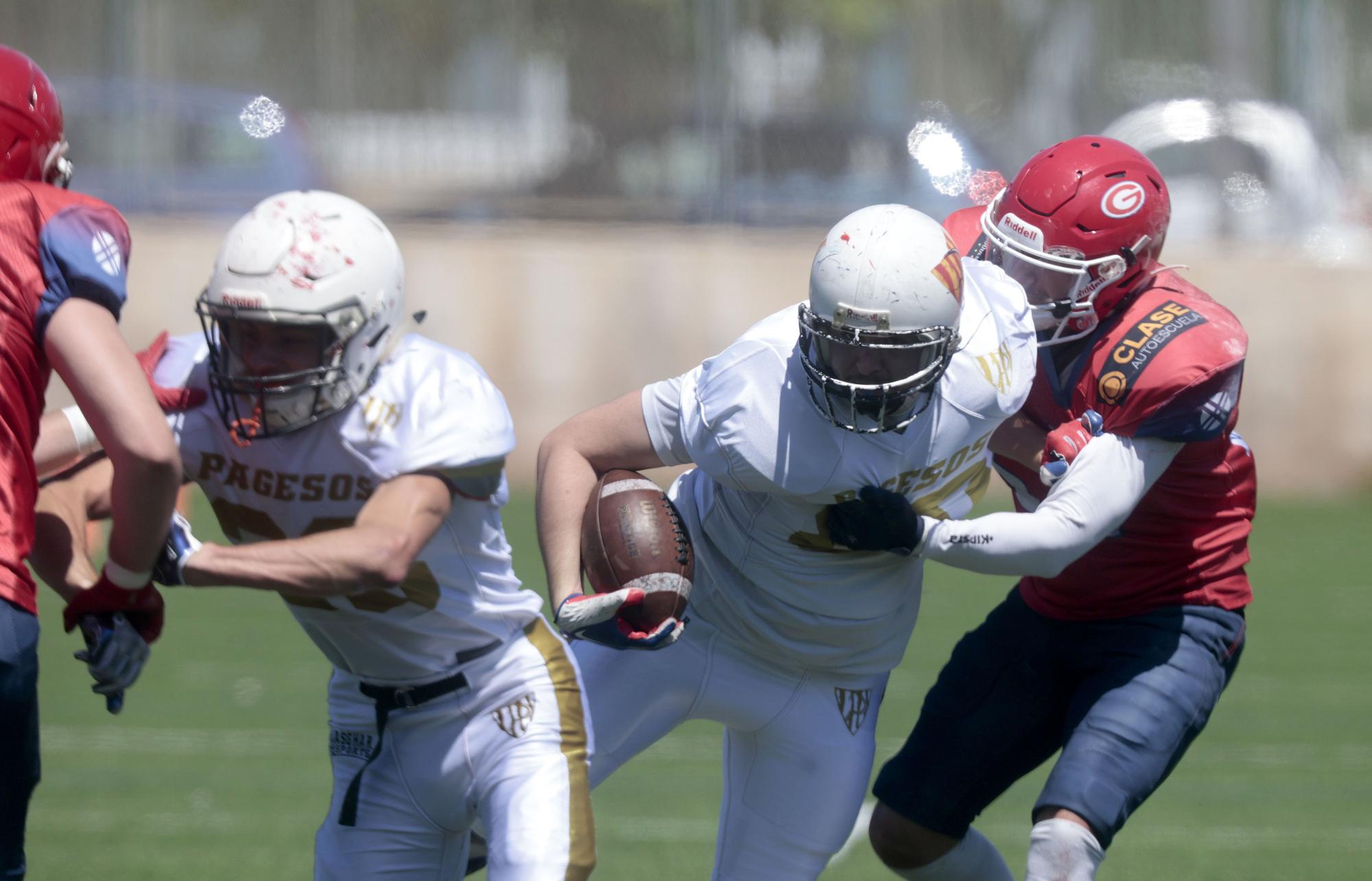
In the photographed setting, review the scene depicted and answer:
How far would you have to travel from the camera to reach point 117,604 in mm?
2865

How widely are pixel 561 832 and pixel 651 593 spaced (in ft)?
1.70

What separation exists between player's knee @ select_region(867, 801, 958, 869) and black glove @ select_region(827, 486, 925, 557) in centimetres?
91

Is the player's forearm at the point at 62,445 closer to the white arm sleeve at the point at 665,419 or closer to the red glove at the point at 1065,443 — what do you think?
the white arm sleeve at the point at 665,419

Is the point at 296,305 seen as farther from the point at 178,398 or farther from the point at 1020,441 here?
the point at 1020,441

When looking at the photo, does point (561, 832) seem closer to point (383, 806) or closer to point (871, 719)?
point (383, 806)

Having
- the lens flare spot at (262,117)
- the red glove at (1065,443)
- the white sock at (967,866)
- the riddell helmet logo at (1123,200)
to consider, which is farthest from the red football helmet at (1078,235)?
the lens flare spot at (262,117)

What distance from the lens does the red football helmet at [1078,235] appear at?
3.68 meters

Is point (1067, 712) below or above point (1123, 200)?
below

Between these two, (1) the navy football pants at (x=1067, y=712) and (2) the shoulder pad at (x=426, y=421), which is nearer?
(2) the shoulder pad at (x=426, y=421)

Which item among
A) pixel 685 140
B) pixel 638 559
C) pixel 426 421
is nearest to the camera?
pixel 426 421

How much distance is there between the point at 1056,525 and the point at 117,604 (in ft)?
5.98

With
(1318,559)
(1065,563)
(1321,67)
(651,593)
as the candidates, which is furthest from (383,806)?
(1321,67)

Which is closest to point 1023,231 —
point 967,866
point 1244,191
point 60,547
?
point 967,866

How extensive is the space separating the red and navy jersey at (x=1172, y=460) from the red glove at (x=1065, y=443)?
3cm
